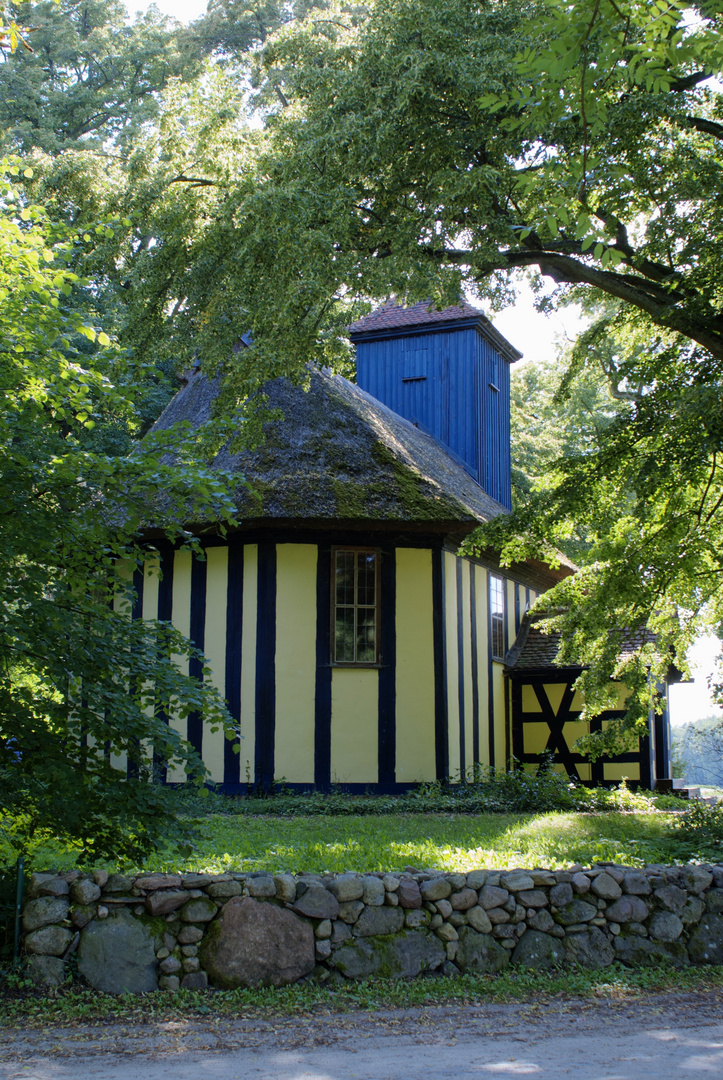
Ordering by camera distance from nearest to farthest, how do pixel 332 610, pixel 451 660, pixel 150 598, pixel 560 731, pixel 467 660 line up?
pixel 332 610, pixel 150 598, pixel 451 660, pixel 467 660, pixel 560 731

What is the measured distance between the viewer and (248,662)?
1358 centimetres

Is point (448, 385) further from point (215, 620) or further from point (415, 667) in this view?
point (215, 620)

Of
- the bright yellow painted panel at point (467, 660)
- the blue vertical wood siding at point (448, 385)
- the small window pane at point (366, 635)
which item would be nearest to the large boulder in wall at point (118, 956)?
the small window pane at point (366, 635)

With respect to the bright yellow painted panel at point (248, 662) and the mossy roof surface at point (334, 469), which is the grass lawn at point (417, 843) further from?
the mossy roof surface at point (334, 469)

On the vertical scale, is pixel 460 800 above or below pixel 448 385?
below

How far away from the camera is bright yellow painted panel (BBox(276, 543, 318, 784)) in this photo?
13320mm

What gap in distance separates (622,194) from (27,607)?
24.2 ft

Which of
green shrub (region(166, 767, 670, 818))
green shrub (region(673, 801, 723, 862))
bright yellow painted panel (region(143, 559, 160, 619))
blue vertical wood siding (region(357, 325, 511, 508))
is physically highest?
blue vertical wood siding (region(357, 325, 511, 508))

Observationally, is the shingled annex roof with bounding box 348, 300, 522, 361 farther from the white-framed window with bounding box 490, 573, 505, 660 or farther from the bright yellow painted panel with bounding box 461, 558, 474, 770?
the bright yellow painted panel with bounding box 461, 558, 474, 770

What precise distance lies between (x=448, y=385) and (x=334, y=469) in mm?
7315

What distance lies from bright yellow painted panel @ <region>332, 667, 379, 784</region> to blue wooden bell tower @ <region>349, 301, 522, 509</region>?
24.9ft

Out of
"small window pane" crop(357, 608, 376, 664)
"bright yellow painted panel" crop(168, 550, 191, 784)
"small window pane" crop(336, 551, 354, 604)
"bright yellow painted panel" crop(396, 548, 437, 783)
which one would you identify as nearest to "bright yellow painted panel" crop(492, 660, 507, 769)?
"bright yellow painted panel" crop(396, 548, 437, 783)

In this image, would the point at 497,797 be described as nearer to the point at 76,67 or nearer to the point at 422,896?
the point at 422,896

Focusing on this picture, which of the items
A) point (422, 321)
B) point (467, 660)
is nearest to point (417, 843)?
point (467, 660)
